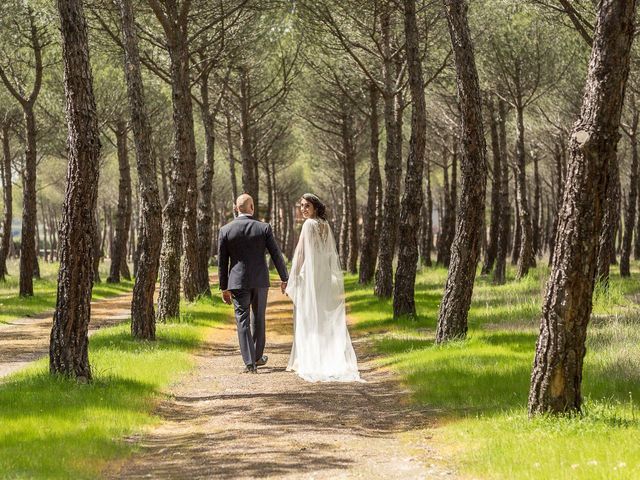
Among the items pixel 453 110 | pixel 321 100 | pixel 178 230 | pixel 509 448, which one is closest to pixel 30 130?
pixel 178 230

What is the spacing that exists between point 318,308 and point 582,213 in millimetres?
5383

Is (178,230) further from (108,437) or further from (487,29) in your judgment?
(487,29)

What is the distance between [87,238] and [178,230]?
268 inches

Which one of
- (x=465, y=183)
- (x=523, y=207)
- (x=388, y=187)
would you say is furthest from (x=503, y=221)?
(x=465, y=183)

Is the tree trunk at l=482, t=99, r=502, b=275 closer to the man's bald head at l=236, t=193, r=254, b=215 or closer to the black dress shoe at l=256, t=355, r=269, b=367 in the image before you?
the man's bald head at l=236, t=193, r=254, b=215

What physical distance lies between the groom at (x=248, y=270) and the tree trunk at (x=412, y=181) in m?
4.71

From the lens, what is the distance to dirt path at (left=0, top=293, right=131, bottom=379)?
1369 centimetres

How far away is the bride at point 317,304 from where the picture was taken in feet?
37.9

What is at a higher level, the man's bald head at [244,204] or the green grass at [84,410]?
the man's bald head at [244,204]

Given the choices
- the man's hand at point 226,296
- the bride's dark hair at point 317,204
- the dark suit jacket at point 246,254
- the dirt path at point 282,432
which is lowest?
the dirt path at point 282,432

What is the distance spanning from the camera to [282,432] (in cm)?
773

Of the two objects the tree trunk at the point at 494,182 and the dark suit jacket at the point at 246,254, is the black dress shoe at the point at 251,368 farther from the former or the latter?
the tree trunk at the point at 494,182

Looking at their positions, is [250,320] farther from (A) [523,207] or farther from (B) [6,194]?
(B) [6,194]

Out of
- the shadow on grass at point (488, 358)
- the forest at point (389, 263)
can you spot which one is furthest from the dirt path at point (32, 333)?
the shadow on grass at point (488, 358)
